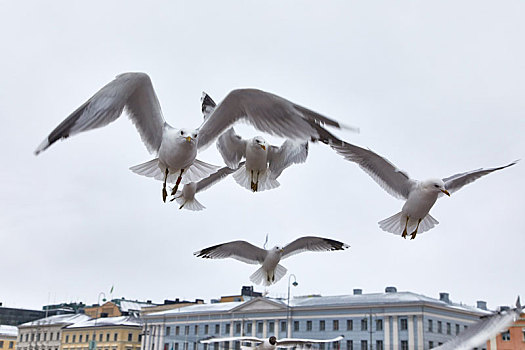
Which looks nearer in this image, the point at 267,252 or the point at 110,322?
the point at 267,252

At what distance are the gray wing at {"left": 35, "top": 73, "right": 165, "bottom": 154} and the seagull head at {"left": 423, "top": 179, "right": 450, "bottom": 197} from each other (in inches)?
101

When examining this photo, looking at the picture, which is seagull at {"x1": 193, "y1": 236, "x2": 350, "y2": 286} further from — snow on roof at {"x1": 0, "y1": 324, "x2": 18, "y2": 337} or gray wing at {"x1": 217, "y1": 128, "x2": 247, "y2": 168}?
snow on roof at {"x1": 0, "y1": 324, "x2": 18, "y2": 337}

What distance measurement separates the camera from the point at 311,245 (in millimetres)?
9359

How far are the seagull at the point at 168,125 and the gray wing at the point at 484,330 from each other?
2.65 metres

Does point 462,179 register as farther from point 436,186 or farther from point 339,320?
point 339,320

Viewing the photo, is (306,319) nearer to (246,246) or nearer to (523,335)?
(523,335)

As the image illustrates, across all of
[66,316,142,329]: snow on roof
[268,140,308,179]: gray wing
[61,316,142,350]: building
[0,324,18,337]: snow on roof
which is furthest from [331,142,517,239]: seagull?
[0,324,18,337]: snow on roof

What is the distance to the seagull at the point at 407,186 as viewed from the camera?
6910mm

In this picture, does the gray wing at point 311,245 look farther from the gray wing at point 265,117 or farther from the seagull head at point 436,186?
the gray wing at point 265,117

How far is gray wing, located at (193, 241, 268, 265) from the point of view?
30.2 feet

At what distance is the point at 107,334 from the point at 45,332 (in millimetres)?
10735

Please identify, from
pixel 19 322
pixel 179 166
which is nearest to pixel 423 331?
pixel 179 166

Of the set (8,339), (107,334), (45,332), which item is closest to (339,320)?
(107,334)

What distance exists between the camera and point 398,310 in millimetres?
46281
